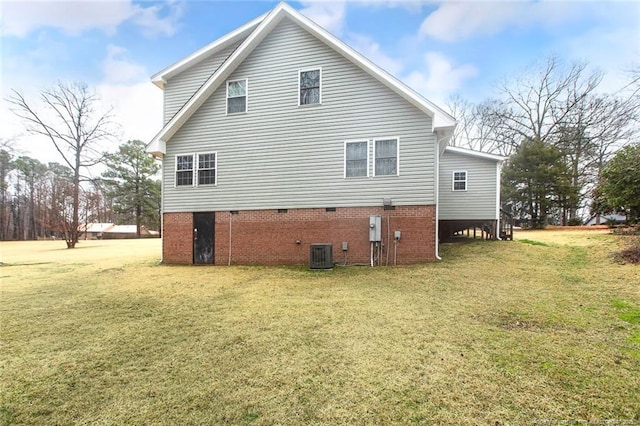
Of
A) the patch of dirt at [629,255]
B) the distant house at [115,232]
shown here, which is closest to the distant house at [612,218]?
the patch of dirt at [629,255]

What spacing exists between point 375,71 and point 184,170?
7889 mm

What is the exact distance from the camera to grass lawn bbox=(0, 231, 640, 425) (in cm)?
258

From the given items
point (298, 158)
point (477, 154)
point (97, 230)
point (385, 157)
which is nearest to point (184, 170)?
point (298, 158)

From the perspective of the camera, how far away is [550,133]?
28672 mm

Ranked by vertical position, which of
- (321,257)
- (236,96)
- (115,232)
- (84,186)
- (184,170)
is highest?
(236,96)

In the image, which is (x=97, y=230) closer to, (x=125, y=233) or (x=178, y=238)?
(x=125, y=233)

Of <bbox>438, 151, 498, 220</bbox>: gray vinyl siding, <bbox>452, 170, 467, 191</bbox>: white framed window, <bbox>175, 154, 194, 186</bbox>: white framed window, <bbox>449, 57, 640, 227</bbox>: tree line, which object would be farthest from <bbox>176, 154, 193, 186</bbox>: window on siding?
<bbox>449, 57, 640, 227</bbox>: tree line

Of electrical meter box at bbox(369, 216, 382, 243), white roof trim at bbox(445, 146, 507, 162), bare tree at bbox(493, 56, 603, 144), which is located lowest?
electrical meter box at bbox(369, 216, 382, 243)

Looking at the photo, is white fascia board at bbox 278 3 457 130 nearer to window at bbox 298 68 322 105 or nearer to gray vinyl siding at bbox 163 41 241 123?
window at bbox 298 68 322 105

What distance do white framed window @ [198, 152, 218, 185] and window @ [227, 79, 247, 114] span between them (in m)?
1.84

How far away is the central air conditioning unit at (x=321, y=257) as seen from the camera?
372 inches

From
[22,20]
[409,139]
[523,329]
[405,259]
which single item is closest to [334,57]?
[409,139]

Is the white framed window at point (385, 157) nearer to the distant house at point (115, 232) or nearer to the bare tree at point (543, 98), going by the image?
the bare tree at point (543, 98)

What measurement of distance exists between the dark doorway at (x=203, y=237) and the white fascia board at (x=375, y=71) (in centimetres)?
744
